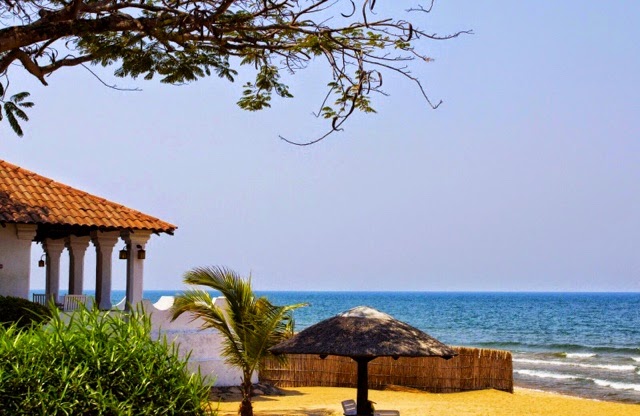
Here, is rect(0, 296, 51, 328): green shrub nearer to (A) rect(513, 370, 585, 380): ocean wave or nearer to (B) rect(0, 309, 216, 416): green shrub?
(B) rect(0, 309, 216, 416): green shrub

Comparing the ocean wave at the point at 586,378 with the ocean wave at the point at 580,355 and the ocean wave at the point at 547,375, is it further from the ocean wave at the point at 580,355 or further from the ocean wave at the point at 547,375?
the ocean wave at the point at 580,355

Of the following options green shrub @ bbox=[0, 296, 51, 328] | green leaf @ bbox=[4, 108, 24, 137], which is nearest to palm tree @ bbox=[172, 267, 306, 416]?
green shrub @ bbox=[0, 296, 51, 328]

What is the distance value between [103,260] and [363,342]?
7.74 metres

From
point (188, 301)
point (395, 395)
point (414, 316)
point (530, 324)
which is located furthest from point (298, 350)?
point (414, 316)

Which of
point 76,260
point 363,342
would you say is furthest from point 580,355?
point 363,342

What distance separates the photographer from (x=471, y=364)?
22.8m

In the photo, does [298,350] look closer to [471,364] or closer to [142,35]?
[142,35]

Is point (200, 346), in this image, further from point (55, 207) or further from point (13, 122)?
point (13, 122)

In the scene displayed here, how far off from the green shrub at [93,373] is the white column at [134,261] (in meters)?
11.7

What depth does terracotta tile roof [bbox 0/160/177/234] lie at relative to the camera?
1750 centimetres

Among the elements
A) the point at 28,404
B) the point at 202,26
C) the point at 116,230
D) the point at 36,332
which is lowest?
the point at 28,404

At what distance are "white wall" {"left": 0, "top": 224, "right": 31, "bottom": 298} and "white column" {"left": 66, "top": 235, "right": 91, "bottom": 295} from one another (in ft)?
9.68

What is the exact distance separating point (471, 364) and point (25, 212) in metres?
11.2

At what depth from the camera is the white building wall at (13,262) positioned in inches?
701
